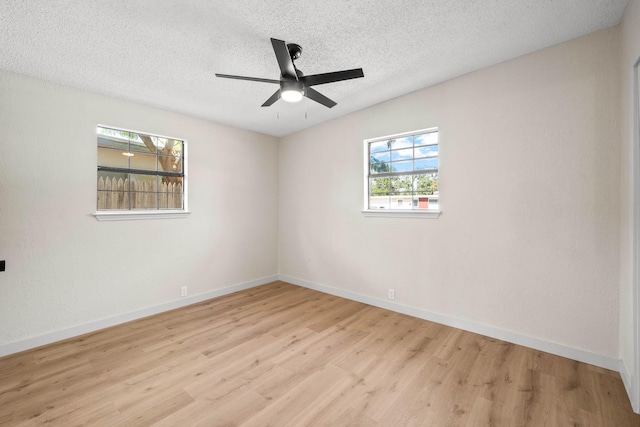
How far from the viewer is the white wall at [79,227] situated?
258 centimetres

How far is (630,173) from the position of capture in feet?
6.13

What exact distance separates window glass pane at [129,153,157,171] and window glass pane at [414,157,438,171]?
3562 millimetres

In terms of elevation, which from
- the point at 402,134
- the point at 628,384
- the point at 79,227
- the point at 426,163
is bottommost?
the point at 628,384

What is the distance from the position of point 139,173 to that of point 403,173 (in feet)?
11.5

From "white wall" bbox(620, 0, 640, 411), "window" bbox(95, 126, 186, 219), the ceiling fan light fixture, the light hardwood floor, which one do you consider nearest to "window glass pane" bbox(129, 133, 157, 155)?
"window" bbox(95, 126, 186, 219)

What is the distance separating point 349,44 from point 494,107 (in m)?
1.65

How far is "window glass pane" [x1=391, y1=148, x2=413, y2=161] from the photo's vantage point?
3.47m

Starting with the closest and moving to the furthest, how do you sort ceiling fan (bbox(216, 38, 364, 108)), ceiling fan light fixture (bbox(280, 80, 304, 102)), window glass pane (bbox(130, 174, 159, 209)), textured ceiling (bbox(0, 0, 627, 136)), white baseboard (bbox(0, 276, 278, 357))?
1. textured ceiling (bbox(0, 0, 627, 136))
2. ceiling fan (bbox(216, 38, 364, 108))
3. ceiling fan light fixture (bbox(280, 80, 304, 102))
4. white baseboard (bbox(0, 276, 278, 357))
5. window glass pane (bbox(130, 174, 159, 209))

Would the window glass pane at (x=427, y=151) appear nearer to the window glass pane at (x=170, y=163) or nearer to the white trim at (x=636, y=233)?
the white trim at (x=636, y=233)

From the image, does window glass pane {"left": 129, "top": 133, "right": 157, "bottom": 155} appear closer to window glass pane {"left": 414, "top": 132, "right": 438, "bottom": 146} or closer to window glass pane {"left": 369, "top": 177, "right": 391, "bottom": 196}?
window glass pane {"left": 369, "top": 177, "right": 391, "bottom": 196}

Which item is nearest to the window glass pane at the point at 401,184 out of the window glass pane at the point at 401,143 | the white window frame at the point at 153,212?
the window glass pane at the point at 401,143

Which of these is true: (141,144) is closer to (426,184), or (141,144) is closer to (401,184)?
(401,184)

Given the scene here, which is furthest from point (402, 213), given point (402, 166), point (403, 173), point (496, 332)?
point (496, 332)

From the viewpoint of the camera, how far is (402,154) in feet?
11.6
